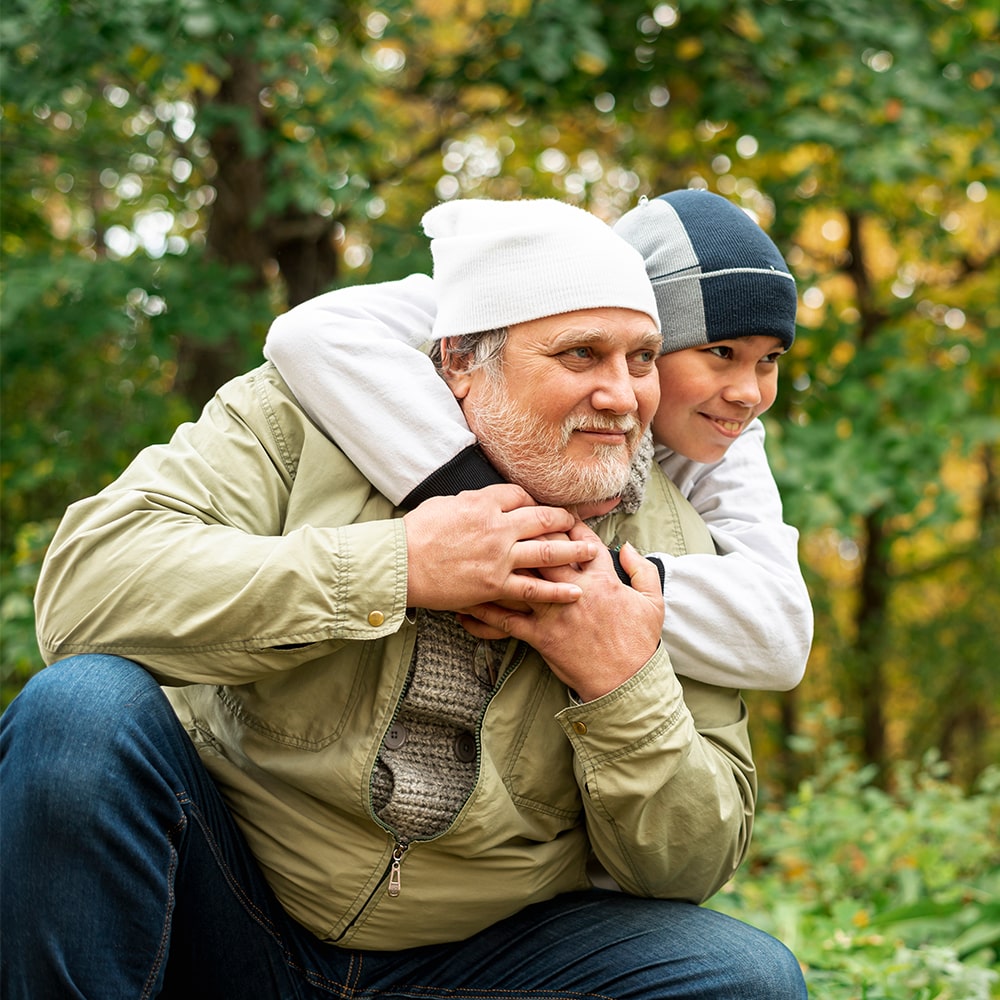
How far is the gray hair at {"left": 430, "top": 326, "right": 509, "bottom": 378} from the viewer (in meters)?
2.08

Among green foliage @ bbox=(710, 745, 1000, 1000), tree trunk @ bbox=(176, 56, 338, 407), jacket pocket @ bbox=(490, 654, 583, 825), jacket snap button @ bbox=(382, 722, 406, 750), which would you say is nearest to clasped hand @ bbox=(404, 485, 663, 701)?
jacket pocket @ bbox=(490, 654, 583, 825)

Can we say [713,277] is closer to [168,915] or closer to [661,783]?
Answer: [661,783]

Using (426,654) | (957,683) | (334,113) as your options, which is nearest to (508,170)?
(334,113)

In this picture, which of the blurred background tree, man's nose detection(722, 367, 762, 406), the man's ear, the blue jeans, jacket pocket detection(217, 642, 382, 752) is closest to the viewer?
the blue jeans

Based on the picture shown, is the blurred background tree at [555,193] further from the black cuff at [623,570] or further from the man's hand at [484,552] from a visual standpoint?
the man's hand at [484,552]

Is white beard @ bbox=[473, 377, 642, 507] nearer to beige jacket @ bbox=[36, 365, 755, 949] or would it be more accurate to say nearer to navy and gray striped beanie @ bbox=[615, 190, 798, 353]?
beige jacket @ bbox=[36, 365, 755, 949]

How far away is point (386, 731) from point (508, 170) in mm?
4540

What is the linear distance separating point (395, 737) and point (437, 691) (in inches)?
4.1

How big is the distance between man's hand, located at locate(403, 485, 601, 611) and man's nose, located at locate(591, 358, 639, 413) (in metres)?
0.21

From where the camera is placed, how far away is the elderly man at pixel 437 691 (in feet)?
6.10

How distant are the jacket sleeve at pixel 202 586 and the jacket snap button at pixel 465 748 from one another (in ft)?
0.93

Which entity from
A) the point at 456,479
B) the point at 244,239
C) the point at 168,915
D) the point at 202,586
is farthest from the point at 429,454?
the point at 244,239

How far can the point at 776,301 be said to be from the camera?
89.2 inches

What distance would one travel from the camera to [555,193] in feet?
19.3
